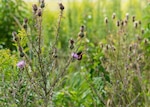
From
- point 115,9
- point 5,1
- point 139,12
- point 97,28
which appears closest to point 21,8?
point 5,1

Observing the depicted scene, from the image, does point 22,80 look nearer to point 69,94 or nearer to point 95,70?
point 69,94

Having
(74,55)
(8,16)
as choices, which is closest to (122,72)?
(74,55)

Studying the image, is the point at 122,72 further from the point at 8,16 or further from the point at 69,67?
the point at 8,16

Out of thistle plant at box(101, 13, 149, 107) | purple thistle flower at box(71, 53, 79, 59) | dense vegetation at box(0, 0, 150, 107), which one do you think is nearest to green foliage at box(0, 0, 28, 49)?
dense vegetation at box(0, 0, 150, 107)

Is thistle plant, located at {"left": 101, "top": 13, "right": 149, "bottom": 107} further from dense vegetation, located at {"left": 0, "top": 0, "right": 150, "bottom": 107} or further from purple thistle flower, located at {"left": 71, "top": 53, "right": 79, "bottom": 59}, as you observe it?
purple thistle flower, located at {"left": 71, "top": 53, "right": 79, "bottom": 59}

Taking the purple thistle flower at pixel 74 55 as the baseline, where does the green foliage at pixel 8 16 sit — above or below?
above

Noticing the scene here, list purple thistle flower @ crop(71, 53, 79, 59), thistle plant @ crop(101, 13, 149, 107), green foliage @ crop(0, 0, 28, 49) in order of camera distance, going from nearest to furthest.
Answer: purple thistle flower @ crop(71, 53, 79, 59) < thistle plant @ crop(101, 13, 149, 107) < green foliage @ crop(0, 0, 28, 49)

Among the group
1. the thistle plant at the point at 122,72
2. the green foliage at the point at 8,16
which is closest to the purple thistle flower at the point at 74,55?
the thistle plant at the point at 122,72

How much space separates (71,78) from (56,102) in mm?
1118

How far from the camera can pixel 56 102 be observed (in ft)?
11.2

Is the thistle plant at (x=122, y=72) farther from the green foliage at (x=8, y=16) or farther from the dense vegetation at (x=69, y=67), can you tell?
the green foliage at (x=8, y=16)

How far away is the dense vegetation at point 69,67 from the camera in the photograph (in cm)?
276

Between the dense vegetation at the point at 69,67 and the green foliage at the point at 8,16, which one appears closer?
the dense vegetation at the point at 69,67

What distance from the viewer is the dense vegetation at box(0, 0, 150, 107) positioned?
9.04 feet
